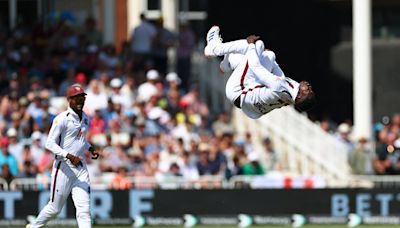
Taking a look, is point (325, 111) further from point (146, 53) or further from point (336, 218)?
point (336, 218)

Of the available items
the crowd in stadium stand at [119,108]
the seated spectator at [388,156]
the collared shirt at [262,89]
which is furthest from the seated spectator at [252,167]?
the collared shirt at [262,89]

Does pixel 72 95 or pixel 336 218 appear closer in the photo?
pixel 72 95

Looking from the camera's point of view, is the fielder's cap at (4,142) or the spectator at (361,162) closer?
the fielder's cap at (4,142)

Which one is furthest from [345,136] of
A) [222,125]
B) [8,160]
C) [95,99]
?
[8,160]

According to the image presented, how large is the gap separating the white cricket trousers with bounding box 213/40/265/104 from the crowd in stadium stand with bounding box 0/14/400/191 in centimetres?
735

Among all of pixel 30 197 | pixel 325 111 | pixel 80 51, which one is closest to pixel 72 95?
pixel 30 197

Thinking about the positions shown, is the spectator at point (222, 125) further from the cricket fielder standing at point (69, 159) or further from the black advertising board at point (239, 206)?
Result: the cricket fielder standing at point (69, 159)

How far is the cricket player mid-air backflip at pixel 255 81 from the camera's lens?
44.9 ft

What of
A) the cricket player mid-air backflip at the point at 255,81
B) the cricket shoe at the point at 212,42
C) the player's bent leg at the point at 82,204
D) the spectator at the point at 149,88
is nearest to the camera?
the cricket player mid-air backflip at the point at 255,81

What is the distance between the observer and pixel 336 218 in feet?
70.8

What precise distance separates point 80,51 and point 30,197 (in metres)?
4.51

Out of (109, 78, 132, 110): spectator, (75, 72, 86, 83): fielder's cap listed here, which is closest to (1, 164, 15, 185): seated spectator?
(75, 72, 86, 83): fielder's cap

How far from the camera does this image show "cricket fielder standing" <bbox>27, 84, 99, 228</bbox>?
1559 cm

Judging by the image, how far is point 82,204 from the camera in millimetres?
15500
